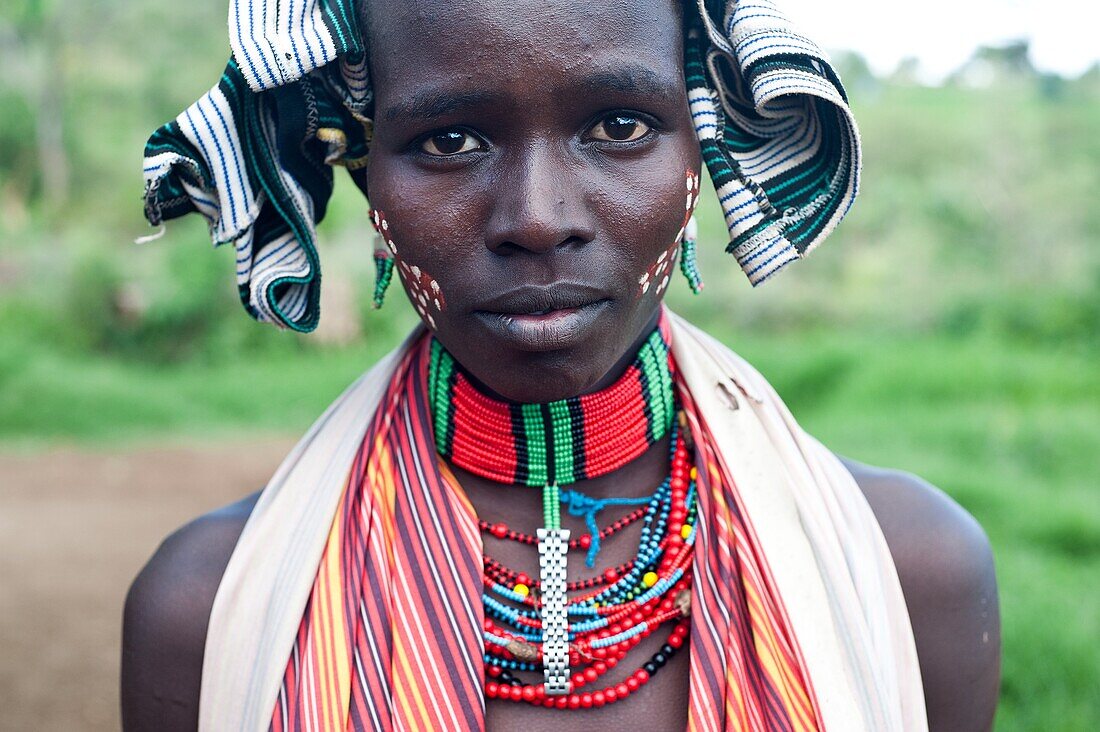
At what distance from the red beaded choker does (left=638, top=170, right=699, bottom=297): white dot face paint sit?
0.15 m

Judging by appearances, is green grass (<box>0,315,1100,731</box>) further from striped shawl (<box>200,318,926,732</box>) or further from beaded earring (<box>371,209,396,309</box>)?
beaded earring (<box>371,209,396,309</box>)

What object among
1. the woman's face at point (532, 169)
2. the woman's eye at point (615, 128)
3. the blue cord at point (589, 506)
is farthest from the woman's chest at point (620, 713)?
the woman's eye at point (615, 128)

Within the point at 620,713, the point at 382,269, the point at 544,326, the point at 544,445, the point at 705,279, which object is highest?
the point at 705,279

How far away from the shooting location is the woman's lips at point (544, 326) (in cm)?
Result: 155

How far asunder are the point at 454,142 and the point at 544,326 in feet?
0.93

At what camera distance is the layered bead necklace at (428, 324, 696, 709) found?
1.70 metres

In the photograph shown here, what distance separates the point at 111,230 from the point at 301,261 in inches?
305

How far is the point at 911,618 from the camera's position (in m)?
1.80

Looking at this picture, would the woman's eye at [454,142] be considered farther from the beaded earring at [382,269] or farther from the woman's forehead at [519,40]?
the beaded earring at [382,269]

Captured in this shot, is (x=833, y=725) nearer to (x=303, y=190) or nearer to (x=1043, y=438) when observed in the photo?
(x=303, y=190)

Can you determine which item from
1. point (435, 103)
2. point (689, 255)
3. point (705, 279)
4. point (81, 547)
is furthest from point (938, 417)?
point (435, 103)

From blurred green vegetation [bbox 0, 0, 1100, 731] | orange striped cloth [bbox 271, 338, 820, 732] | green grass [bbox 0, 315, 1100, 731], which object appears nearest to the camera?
orange striped cloth [bbox 271, 338, 820, 732]

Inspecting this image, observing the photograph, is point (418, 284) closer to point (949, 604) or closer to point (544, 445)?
point (544, 445)

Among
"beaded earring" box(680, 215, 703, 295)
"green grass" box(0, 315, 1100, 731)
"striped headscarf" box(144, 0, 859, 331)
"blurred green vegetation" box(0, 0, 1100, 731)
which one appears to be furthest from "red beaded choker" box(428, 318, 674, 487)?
"blurred green vegetation" box(0, 0, 1100, 731)
